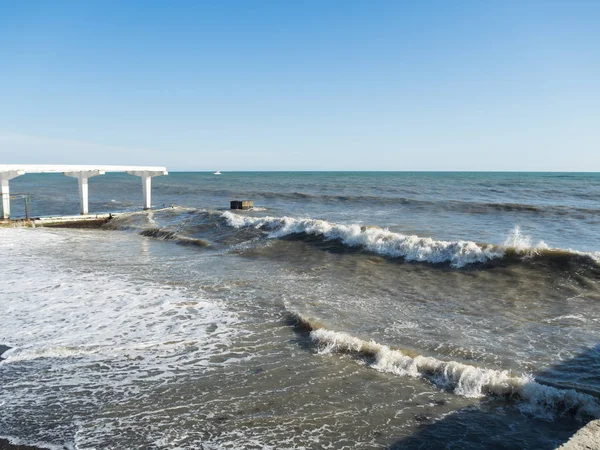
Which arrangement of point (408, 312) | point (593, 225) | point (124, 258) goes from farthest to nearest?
1. point (593, 225)
2. point (124, 258)
3. point (408, 312)

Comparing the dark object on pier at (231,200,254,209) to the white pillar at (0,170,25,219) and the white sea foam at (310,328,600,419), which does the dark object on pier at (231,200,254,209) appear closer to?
the white pillar at (0,170,25,219)

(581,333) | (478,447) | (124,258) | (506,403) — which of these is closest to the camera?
(478,447)

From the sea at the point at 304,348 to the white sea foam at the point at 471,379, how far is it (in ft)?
0.07

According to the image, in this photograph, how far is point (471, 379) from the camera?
5816 mm

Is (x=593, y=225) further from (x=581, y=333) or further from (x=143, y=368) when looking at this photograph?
(x=143, y=368)

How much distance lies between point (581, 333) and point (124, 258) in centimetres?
1307

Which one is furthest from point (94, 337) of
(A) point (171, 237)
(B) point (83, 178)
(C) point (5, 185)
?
(B) point (83, 178)

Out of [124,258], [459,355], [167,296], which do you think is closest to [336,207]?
[124,258]

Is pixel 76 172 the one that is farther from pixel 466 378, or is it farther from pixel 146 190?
pixel 466 378

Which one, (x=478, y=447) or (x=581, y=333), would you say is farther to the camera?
(x=581, y=333)

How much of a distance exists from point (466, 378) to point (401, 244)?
9.41 m

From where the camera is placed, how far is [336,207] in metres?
35.7

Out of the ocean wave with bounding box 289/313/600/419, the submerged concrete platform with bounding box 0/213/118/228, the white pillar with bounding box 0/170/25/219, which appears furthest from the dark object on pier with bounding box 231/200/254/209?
the ocean wave with bounding box 289/313/600/419

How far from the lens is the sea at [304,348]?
4.86 metres
